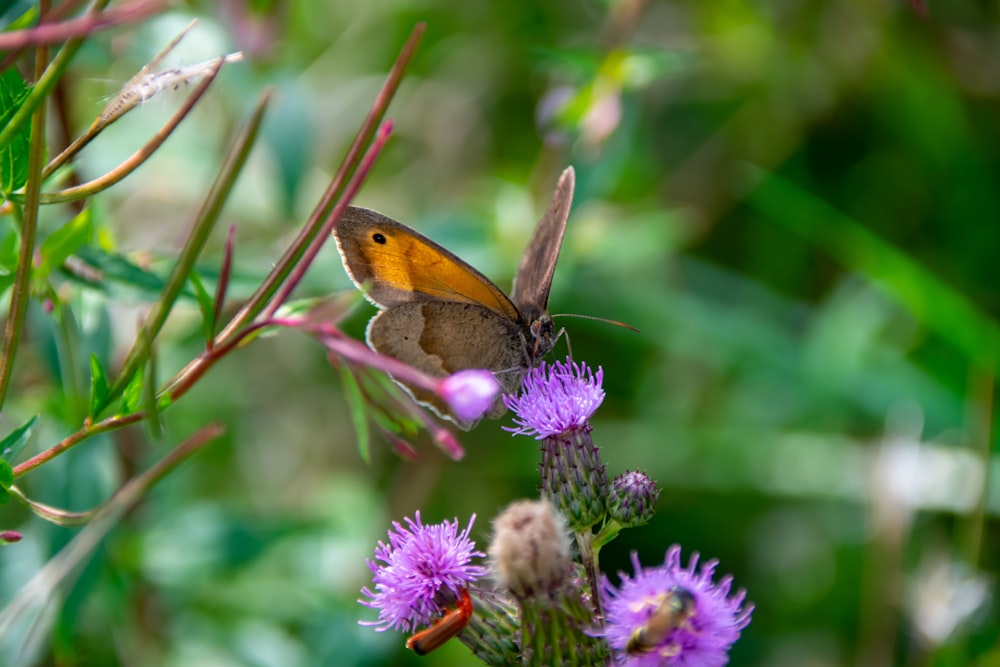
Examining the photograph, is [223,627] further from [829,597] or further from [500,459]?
[829,597]

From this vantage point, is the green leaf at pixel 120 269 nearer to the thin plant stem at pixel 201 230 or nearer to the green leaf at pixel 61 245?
the green leaf at pixel 61 245

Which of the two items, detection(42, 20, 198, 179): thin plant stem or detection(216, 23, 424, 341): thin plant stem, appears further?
detection(42, 20, 198, 179): thin plant stem

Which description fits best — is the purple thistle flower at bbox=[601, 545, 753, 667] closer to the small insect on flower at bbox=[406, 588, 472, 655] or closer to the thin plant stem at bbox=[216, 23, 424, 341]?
the small insect on flower at bbox=[406, 588, 472, 655]

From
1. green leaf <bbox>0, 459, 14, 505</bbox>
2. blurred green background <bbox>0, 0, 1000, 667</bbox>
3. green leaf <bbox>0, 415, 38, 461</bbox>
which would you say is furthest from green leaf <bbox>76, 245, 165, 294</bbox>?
green leaf <bbox>0, 459, 14, 505</bbox>

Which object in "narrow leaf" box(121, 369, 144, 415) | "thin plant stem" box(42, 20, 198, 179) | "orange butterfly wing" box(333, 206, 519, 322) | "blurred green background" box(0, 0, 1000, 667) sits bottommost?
"narrow leaf" box(121, 369, 144, 415)

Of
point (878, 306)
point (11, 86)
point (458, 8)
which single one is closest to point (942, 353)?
point (878, 306)

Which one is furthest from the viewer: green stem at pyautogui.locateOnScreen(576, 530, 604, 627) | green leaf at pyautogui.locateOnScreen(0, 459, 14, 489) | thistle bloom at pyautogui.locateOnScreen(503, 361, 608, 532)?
thistle bloom at pyautogui.locateOnScreen(503, 361, 608, 532)
